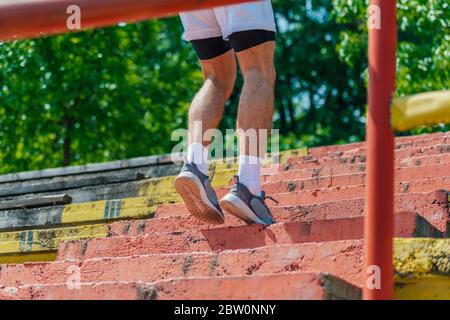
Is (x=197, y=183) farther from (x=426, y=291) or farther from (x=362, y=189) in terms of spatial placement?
(x=426, y=291)

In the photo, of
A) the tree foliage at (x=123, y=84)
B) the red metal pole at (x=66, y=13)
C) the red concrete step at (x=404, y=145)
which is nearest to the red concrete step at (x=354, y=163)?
the red concrete step at (x=404, y=145)

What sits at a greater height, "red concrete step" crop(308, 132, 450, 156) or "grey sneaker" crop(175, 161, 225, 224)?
"red concrete step" crop(308, 132, 450, 156)

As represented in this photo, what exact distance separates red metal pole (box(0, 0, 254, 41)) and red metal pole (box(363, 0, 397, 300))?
0.45 metres

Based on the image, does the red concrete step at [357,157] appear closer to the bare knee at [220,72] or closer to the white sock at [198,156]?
the bare knee at [220,72]

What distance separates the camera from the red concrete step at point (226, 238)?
148 inches

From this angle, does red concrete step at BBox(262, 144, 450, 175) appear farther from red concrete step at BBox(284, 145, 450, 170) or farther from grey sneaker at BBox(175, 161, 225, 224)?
grey sneaker at BBox(175, 161, 225, 224)

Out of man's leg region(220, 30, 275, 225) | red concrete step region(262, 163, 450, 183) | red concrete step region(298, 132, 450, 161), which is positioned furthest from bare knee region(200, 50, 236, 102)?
red concrete step region(298, 132, 450, 161)

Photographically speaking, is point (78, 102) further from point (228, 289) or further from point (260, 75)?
point (228, 289)

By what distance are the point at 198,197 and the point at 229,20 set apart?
0.71m

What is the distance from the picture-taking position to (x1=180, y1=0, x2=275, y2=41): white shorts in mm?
4320

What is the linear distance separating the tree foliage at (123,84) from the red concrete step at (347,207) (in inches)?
156

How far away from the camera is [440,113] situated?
2.67m

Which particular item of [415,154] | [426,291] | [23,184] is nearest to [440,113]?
[426,291]
